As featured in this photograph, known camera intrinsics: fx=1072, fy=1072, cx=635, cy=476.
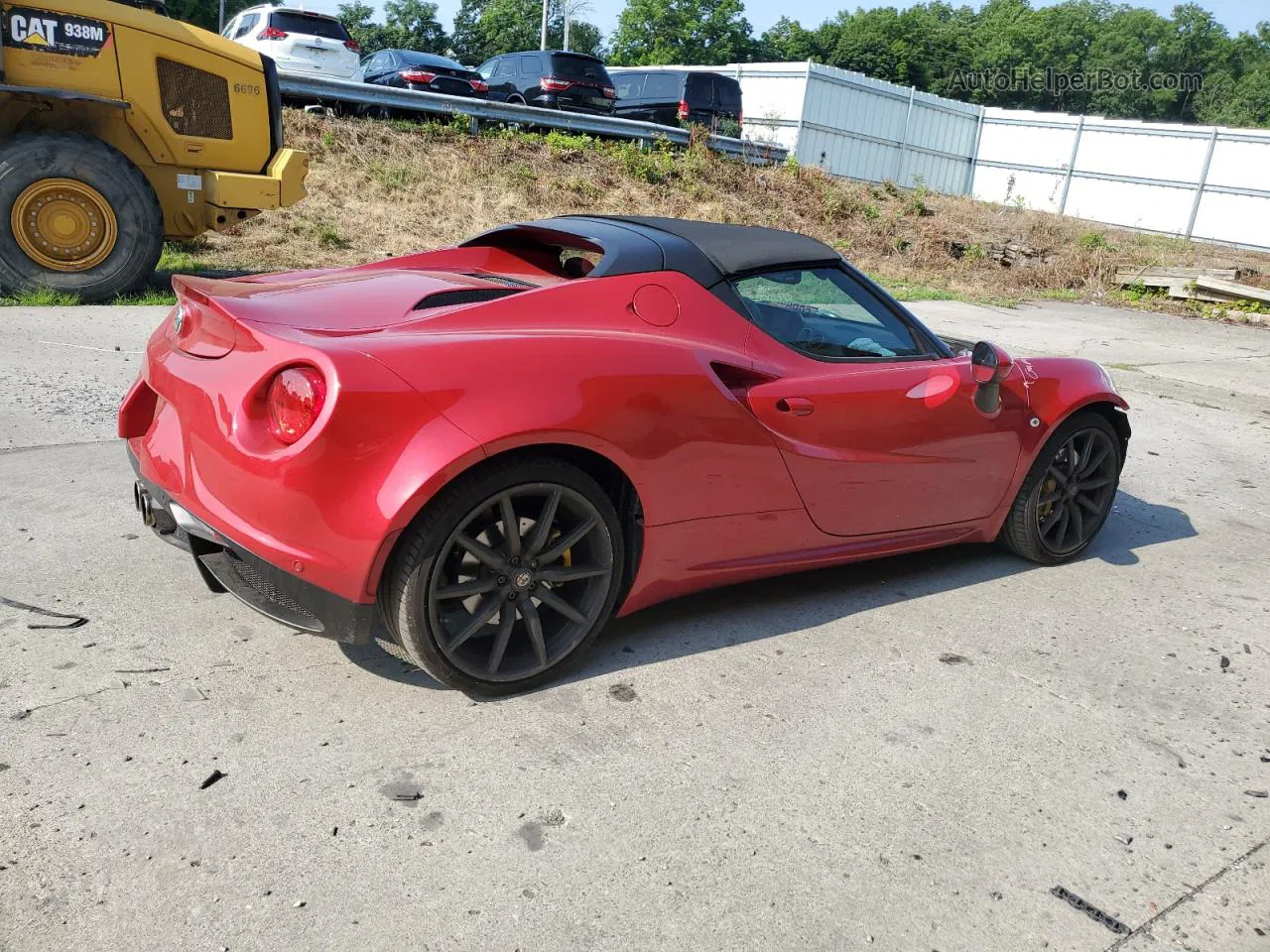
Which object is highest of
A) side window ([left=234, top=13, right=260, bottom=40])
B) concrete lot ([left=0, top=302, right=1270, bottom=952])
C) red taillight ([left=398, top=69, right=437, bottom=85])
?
side window ([left=234, top=13, right=260, bottom=40])

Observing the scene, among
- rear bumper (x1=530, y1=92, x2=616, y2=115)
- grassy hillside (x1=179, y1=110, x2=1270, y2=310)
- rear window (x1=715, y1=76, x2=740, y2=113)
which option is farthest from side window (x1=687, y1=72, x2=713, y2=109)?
grassy hillside (x1=179, y1=110, x2=1270, y2=310)

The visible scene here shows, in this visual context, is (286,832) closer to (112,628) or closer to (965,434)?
(112,628)

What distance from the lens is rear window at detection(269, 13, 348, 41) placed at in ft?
62.7

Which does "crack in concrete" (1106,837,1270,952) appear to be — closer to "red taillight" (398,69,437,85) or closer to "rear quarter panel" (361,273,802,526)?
"rear quarter panel" (361,273,802,526)

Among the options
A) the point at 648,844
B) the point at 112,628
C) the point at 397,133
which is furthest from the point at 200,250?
the point at 648,844

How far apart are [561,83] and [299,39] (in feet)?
15.9

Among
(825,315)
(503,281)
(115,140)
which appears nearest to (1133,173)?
(115,140)

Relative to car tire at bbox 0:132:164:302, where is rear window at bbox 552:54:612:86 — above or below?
above

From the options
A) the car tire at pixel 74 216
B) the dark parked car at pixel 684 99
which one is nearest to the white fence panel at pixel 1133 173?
the dark parked car at pixel 684 99

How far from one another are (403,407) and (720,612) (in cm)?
156

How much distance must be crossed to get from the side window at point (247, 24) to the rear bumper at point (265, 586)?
19.1 meters

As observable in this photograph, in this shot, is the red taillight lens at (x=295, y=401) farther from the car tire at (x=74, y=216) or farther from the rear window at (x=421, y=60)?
the rear window at (x=421, y=60)

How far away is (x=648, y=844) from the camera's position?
2.48 m

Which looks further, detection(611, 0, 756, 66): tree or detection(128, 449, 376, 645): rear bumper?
detection(611, 0, 756, 66): tree
